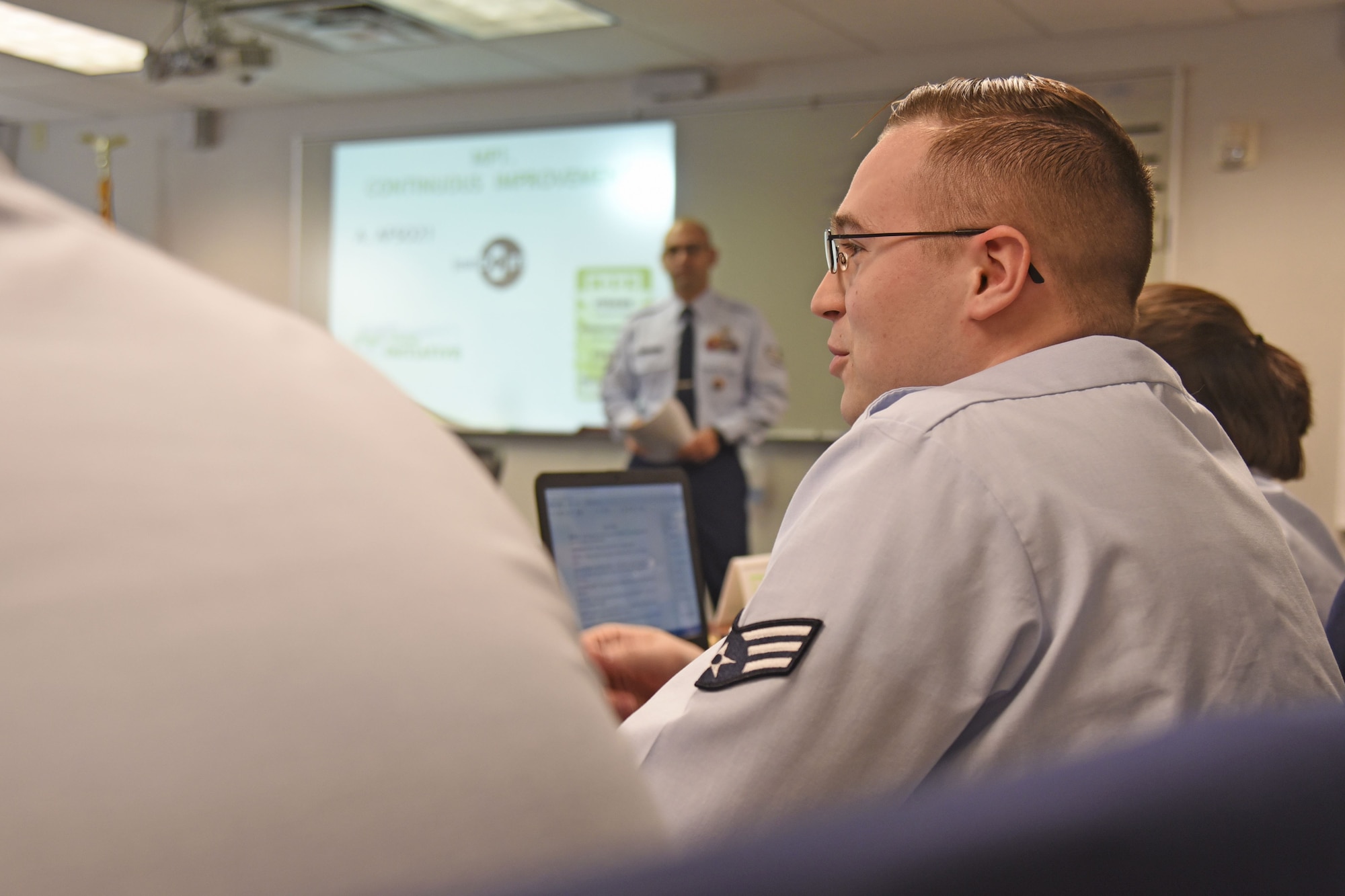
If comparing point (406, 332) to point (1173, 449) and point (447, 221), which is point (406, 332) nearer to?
point (447, 221)

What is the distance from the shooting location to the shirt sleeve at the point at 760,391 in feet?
15.6

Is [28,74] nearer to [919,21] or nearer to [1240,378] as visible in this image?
[919,21]

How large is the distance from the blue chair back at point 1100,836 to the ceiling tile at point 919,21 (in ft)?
16.1

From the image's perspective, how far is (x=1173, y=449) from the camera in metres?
0.87

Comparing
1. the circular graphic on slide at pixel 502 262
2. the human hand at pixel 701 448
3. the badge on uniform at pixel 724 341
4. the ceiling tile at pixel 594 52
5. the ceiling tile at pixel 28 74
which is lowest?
the human hand at pixel 701 448

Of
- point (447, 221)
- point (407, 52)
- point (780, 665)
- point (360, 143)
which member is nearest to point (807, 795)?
point (780, 665)

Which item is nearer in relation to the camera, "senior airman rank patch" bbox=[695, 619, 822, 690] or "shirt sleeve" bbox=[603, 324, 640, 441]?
"senior airman rank patch" bbox=[695, 619, 822, 690]

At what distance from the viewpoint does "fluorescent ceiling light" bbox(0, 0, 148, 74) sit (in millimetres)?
5406

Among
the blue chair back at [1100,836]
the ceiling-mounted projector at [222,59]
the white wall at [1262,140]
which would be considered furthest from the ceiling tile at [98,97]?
the blue chair back at [1100,836]

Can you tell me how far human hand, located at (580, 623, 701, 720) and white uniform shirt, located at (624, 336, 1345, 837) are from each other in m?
0.23

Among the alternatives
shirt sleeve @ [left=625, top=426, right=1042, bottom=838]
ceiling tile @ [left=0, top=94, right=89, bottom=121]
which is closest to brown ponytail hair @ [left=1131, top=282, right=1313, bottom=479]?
shirt sleeve @ [left=625, top=426, right=1042, bottom=838]

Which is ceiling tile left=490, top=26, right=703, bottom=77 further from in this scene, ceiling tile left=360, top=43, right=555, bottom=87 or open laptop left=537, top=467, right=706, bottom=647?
open laptop left=537, top=467, right=706, bottom=647

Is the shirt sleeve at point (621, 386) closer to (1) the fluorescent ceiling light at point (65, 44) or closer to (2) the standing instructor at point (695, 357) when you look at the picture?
(2) the standing instructor at point (695, 357)

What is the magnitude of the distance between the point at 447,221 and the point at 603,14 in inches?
76.1
